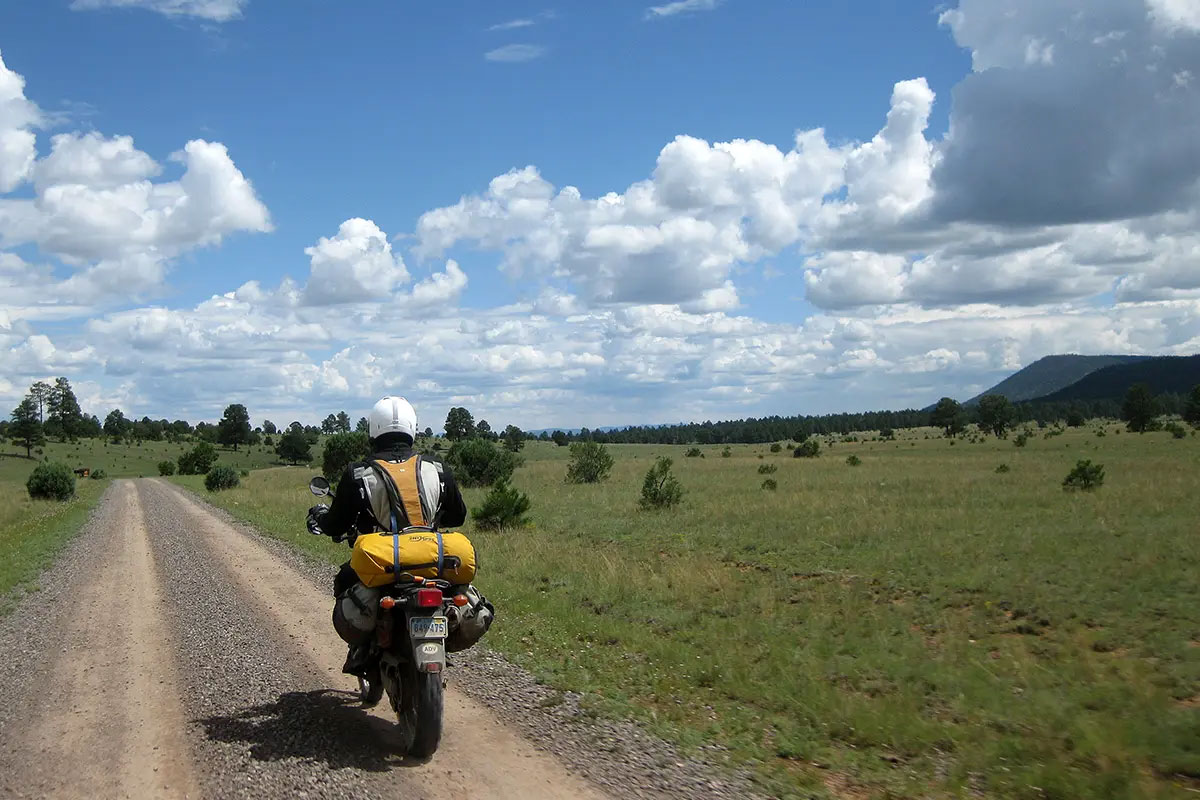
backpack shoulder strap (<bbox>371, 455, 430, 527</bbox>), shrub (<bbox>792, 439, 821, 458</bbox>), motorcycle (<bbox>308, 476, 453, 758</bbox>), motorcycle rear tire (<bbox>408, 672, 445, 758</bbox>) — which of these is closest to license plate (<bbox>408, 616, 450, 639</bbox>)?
motorcycle (<bbox>308, 476, 453, 758</bbox>)

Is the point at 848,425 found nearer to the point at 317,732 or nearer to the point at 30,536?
the point at 30,536

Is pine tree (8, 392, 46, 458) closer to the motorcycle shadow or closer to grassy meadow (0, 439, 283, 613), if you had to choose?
grassy meadow (0, 439, 283, 613)

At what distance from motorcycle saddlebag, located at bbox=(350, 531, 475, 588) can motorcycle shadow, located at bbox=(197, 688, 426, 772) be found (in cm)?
117

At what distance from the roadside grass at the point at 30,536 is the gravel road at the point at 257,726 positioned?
3877 mm

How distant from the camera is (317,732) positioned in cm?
631

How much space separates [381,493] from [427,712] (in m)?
1.42

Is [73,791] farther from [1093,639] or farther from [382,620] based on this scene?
[1093,639]

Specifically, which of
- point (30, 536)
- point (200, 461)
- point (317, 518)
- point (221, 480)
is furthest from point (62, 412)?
point (317, 518)

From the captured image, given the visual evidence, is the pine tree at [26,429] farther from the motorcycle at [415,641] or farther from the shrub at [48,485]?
the motorcycle at [415,641]

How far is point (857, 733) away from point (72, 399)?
160003mm

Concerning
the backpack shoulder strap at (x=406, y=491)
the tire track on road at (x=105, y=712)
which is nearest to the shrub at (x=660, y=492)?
the tire track on road at (x=105, y=712)

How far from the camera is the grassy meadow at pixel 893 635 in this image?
6.14 m

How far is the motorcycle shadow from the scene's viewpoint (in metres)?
5.80

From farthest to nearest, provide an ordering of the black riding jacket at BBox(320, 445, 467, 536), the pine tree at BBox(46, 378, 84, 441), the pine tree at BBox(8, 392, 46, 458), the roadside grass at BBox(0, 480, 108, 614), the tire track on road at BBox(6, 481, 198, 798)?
the pine tree at BBox(46, 378, 84, 441) → the pine tree at BBox(8, 392, 46, 458) → the roadside grass at BBox(0, 480, 108, 614) → the black riding jacket at BBox(320, 445, 467, 536) → the tire track on road at BBox(6, 481, 198, 798)
